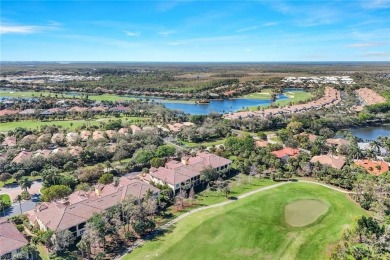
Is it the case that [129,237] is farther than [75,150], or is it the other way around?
[75,150]

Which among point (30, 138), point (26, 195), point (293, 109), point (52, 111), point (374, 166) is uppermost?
point (293, 109)

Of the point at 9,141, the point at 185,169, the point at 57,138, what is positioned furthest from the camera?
the point at 57,138

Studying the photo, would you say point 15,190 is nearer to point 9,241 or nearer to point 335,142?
point 9,241

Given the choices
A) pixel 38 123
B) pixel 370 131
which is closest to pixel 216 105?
pixel 370 131

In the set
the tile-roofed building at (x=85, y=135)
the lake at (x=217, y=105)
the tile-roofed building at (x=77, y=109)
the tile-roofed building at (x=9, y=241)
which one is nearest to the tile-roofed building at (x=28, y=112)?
the tile-roofed building at (x=77, y=109)

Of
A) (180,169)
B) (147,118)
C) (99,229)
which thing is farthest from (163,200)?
(147,118)

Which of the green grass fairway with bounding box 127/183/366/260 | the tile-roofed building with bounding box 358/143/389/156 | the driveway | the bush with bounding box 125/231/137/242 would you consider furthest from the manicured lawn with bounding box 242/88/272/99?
the bush with bounding box 125/231/137/242

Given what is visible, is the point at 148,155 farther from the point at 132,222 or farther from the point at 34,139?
the point at 34,139
